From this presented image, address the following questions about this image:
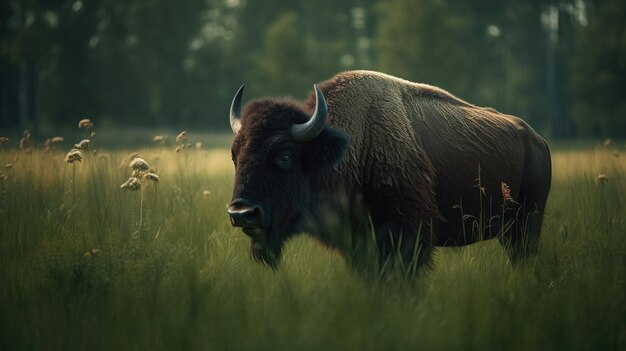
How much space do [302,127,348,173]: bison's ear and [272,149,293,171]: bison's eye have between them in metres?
0.16

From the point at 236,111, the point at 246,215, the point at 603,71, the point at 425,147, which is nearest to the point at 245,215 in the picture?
the point at 246,215

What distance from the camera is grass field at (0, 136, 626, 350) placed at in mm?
3412

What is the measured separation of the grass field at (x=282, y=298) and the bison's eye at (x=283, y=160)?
83cm

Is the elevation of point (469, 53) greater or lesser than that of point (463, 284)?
greater

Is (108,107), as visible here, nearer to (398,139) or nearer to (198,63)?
(198,63)

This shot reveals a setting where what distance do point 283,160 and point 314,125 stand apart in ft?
1.25

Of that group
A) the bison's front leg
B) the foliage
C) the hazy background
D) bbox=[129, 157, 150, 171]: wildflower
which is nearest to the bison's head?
the bison's front leg

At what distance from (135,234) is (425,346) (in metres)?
3.20

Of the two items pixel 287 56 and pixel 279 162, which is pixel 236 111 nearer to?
pixel 279 162

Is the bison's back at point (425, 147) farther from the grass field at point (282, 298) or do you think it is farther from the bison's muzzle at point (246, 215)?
the bison's muzzle at point (246, 215)

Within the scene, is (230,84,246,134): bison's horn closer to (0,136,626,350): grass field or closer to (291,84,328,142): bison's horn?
(291,84,328,142): bison's horn

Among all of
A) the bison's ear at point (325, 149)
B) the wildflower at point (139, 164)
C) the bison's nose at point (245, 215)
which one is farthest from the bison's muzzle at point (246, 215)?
the wildflower at point (139, 164)

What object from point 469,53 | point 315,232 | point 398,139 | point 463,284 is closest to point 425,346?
point 463,284

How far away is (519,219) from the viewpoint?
6484mm
